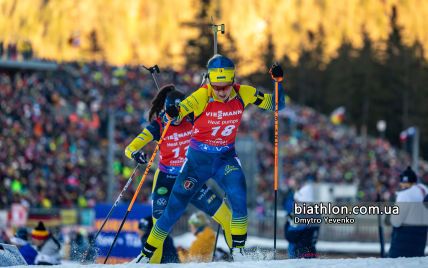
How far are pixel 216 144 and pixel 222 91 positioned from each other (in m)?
0.58

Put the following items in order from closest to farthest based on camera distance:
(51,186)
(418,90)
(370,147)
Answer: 1. (51,186)
2. (370,147)
3. (418,90)

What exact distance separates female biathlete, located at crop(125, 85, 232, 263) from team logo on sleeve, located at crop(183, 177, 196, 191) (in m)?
0.70

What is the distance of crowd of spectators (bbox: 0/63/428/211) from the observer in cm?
3075

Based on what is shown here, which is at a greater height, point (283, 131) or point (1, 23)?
point (1, 23)

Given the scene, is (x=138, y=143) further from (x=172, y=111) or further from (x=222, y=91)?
(x=222, y=91)

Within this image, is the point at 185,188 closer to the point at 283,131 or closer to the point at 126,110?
the point at 126,110

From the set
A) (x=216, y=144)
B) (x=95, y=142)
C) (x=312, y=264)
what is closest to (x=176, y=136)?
(x=216, y=144)

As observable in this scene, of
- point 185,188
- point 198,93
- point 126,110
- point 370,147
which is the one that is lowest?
point 370,147

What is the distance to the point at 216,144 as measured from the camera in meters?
10.5

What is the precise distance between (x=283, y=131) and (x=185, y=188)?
4449cm

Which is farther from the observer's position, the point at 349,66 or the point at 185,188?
the point at 349,66

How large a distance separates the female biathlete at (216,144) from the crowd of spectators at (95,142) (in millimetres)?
17531

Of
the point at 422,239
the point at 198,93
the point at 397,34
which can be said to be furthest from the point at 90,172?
the point at 397,34

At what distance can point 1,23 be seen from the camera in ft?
188
